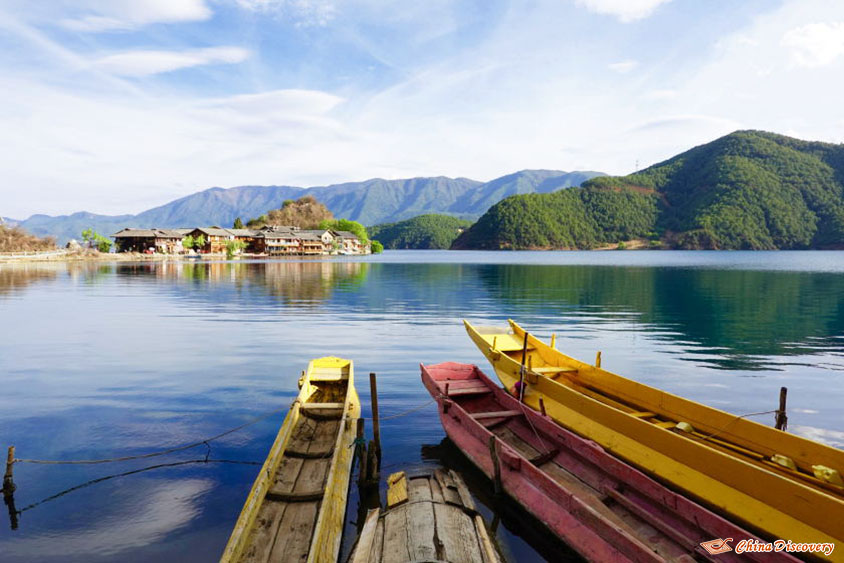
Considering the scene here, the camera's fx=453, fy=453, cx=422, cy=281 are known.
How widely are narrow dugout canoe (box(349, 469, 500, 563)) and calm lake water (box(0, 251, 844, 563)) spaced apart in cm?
143

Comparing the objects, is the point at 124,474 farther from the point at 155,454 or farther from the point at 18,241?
the point at 18,241

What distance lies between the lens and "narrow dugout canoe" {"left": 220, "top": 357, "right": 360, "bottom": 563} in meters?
6.94

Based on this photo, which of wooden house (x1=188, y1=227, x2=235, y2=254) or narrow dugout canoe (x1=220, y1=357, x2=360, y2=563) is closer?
narrow dugout canoe (x1=220, y1=357, x2=360, y2=563)

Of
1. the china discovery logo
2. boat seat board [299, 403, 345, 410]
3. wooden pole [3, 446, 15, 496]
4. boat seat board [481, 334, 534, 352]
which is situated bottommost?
wooden pole [3, 446, 15, 496]

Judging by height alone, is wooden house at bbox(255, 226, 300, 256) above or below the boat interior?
above

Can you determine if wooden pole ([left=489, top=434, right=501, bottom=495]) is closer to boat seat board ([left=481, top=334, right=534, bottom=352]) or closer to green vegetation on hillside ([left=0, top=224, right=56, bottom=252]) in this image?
boat seat board ([left=481, top=334, right=534, bottom=352])

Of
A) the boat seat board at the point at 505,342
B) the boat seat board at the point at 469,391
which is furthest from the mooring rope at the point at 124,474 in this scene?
the boat seat board at the point at 505,342

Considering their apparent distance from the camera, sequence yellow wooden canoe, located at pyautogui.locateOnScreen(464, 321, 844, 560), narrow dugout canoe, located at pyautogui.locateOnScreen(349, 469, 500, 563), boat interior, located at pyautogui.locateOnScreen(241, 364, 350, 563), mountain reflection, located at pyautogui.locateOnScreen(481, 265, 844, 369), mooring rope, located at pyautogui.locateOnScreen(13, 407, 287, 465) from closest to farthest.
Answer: yellow wooden canoe, located at pyautogui.locateOnScreen(464, 321, 844, 560), narrow dugout canoe, located at pyautogui.locateOnScreen(349, 469, 500, 563), boat interior, located at pyautogui.locateOnScreen(241, 364, 350, 563), mooring rope, located at pyautogui.locateOnScreen(13, 407, 287, 465), mountain reflection, located at pyautogui.locateOnScreen(481, 265, 844, 369)

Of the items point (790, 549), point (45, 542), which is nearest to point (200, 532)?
point (45, 542)

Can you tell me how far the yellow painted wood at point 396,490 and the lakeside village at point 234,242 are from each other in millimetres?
140627

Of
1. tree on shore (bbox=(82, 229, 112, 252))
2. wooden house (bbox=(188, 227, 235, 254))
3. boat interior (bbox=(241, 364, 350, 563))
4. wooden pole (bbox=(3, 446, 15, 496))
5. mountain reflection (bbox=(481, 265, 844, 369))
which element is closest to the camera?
boat interior (bbox=(241, 364, 350, 563))

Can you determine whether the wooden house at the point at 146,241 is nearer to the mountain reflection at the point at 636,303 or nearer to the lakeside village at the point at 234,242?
the lakeside village at the point at 234,242

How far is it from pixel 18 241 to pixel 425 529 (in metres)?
150

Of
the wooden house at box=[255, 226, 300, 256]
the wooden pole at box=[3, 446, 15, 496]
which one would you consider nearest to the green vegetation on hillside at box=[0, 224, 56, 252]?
the wooden house at box=[255, 226, 300, 256]
